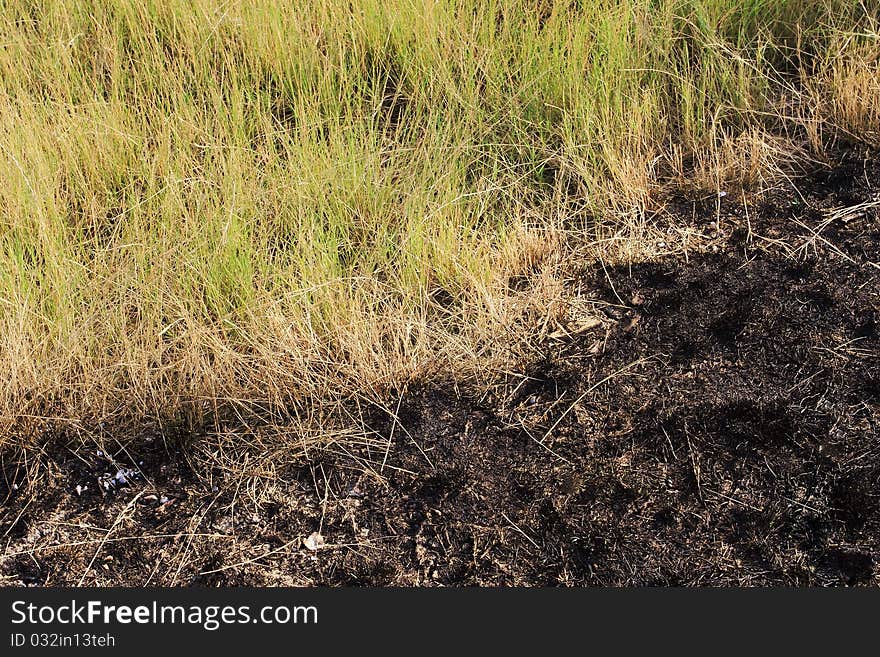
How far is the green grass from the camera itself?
2.18 m

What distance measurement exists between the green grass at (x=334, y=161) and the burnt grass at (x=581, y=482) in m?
0.19

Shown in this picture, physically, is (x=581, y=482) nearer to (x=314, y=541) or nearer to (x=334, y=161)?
(x=314, y=541)

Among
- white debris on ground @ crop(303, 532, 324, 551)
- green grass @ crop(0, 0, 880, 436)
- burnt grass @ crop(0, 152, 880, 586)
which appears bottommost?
white debris on ground @ crop(303, 532, 324, 551)

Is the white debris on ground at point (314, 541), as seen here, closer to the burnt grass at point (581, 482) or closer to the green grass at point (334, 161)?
the burnt grass at point (581, 482)

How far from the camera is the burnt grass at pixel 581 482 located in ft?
5.98

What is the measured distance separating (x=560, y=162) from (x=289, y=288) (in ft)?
3.14

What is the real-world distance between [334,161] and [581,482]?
1.23 meters

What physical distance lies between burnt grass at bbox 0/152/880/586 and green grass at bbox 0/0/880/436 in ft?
0.61

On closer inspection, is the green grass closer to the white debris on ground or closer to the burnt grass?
the burnt grass

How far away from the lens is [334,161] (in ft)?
8.28

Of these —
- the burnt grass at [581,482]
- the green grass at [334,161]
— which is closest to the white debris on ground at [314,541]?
the burnt grass at [581,482]

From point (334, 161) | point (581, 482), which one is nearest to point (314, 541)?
point (581, 482)

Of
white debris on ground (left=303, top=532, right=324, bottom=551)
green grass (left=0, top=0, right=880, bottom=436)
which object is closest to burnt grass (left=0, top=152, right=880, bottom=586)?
white debris on ground (left=303, top=532, right=324, bottom=551)

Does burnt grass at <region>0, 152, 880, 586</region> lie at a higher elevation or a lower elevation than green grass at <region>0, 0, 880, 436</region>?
lower
